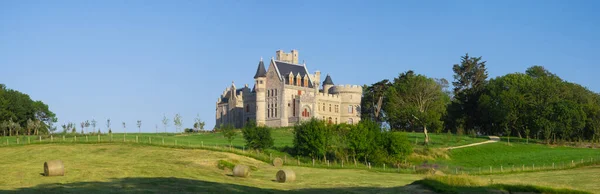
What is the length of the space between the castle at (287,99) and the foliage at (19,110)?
28.5 meters

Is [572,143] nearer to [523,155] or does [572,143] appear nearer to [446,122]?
[523,155]

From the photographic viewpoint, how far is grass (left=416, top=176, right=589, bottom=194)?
112 feet

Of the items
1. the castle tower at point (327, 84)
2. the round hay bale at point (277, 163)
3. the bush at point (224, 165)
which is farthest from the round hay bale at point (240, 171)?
the castle tower at point (327, 84)

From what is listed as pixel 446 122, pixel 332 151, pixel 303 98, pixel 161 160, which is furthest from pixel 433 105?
pixel 161 160

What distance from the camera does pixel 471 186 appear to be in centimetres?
3559

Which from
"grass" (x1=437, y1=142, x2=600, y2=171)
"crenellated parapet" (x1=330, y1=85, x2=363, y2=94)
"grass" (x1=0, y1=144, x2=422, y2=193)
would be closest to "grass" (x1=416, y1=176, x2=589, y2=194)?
"grass" (x1=0, y1=144, x2=422, y2=193)

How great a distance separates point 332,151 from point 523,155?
21498mm

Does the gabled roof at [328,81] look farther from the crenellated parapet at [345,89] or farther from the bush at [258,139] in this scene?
→ the bush at [258,139]

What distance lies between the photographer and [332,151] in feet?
229

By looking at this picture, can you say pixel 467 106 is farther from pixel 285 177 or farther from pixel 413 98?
pixel 285 177

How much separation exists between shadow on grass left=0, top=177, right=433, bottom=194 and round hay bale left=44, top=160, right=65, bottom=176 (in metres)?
3.55

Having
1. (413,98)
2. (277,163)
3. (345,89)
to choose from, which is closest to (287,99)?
(345,89)

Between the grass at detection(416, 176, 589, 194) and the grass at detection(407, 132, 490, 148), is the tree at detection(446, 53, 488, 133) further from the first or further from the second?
the grass at detection(416, 176, 589, 194)

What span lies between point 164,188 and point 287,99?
255 ft
